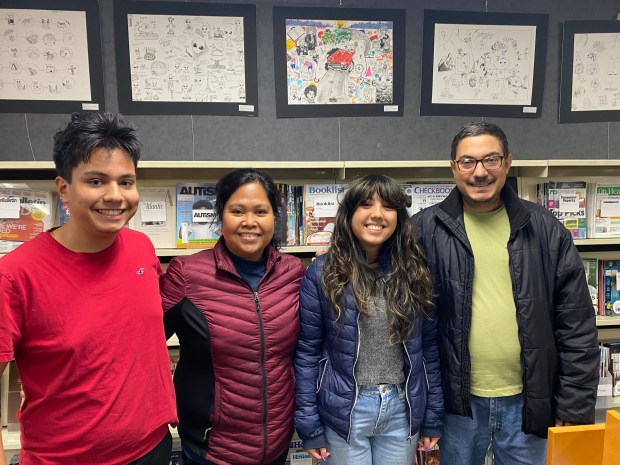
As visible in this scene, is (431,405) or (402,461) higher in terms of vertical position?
(431,405)

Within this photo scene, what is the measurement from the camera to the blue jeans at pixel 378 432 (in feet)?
4.36

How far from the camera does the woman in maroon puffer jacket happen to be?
1.29 metres

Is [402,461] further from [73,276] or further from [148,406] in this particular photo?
[73,276]

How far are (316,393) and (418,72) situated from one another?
177 cm

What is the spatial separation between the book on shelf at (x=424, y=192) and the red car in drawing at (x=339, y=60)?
2.35 ft

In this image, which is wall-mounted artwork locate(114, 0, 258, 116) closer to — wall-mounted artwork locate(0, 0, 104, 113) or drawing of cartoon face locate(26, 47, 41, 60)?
wall-mounted artwork locate(0, 0, 104, 113)

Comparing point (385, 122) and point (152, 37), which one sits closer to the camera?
point (152, 37)

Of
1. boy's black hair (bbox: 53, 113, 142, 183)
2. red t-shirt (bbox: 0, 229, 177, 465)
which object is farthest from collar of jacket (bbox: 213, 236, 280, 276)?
boy's black hair (bbox: 53, 113, 142, 183)

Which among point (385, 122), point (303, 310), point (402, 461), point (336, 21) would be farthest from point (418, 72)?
point (402, 461)

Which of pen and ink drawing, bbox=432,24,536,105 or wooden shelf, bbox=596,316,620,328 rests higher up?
pen and ink drawing, bbox=432,24,536,105

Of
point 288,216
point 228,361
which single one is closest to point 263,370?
point 228,361

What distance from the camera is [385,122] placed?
A: 2.21 m

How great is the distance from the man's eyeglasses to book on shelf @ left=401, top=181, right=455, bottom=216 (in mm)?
630

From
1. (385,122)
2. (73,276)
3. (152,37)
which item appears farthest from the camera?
(385,122)
